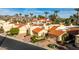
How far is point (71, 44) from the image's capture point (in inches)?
139

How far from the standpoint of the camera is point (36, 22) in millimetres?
3598

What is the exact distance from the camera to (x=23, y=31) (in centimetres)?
359

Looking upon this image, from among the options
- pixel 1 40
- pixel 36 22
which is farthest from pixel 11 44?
pixel 36 22
